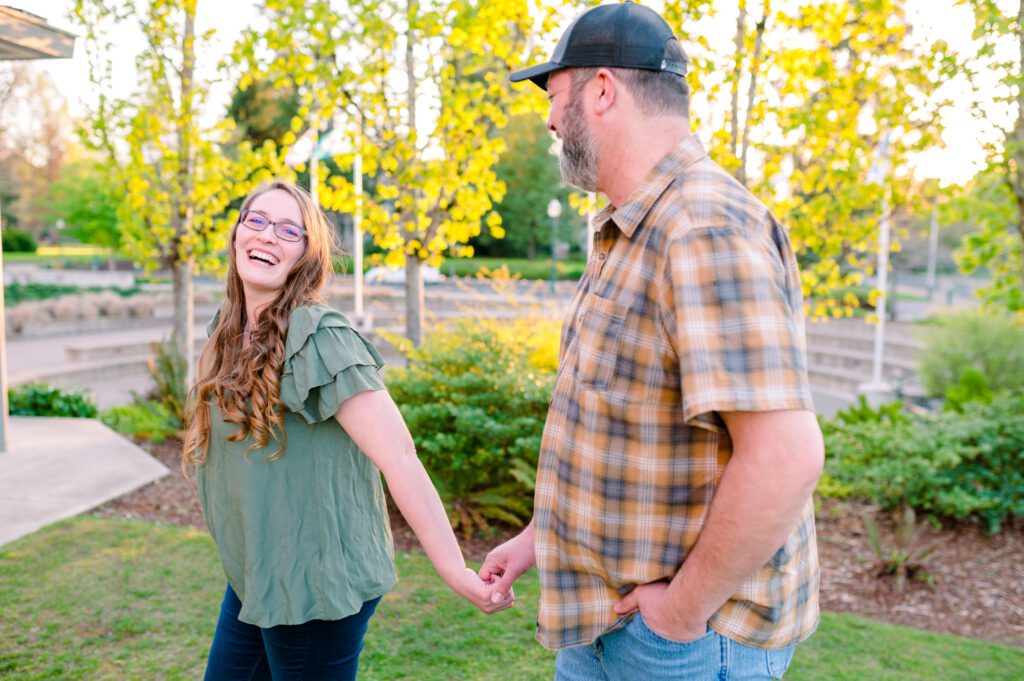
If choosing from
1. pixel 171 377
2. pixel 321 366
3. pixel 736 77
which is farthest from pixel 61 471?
pixel 736 77

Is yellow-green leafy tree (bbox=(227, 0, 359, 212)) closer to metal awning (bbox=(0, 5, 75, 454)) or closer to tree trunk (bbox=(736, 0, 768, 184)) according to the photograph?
metal awning (bbox=(0, 5, 75, 454))

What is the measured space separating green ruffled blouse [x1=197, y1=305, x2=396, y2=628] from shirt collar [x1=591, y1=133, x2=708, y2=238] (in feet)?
2.56

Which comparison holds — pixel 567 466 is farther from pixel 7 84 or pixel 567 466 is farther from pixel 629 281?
pixel 7 84

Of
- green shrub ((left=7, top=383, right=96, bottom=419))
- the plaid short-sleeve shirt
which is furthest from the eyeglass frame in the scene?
green shrub ((left=7, top=383, right=96, bottom=419))

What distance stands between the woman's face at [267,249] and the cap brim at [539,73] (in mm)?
795

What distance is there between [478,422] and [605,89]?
3.93 metres

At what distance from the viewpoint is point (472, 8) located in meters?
6.38

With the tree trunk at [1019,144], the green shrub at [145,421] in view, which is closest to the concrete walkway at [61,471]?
the green shrub at [145,421]

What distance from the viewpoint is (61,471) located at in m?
6.43

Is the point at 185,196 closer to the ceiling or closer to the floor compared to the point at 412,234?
closer to the ceiling

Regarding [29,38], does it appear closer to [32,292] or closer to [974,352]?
[974,352]

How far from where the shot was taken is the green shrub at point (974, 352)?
12.4 meters

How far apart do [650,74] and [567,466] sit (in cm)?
73

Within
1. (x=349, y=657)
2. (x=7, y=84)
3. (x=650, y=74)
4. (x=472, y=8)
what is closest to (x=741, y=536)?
(x=650, y=74)
